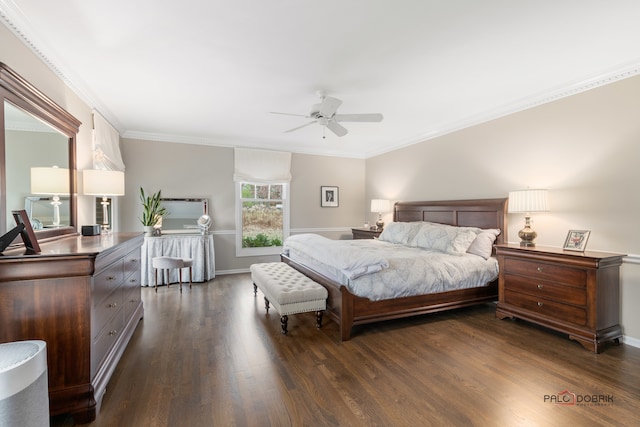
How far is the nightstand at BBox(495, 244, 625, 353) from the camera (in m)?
2.67

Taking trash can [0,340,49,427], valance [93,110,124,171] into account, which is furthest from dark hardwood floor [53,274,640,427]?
valance [93,110,124,171]

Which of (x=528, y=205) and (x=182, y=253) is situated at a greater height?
(x=528, y=205)

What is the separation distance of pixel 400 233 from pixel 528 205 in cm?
186

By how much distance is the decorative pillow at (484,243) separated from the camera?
3.83 m

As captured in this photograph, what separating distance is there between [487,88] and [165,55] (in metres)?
3.37

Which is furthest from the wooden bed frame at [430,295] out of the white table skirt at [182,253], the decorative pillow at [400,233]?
the white table skirt at [182,253]

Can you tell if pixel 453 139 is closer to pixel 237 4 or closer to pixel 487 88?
pixel 487 88

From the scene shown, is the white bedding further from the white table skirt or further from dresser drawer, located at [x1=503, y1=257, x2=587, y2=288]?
the white table skirt

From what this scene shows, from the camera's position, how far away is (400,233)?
477 centimetres

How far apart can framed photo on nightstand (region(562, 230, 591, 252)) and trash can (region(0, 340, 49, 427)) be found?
4.25m

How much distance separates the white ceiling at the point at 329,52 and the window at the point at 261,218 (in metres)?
2.05

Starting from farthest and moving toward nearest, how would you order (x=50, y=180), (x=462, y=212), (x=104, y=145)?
(x=462, y=212)
(x=104, y=145)
(x=50, y=180)

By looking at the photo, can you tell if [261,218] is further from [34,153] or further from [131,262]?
[34,153]

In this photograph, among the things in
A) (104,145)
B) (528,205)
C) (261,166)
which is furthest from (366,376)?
(261,166)
